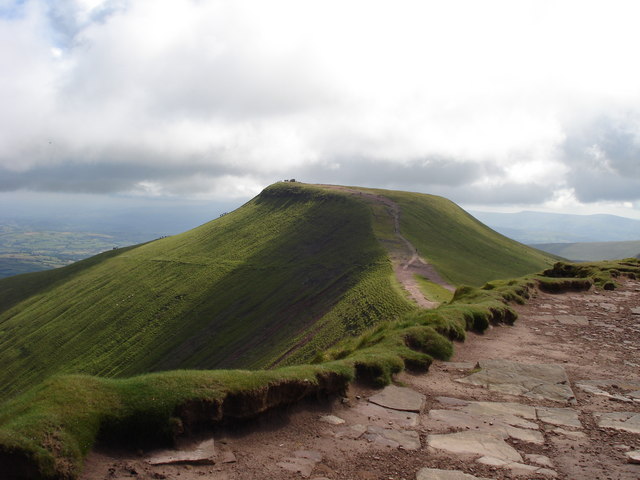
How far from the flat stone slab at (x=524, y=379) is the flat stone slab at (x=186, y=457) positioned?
24.8ft

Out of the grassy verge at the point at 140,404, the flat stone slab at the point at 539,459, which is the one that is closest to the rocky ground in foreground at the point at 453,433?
the flat stone slab at the point at 539,459

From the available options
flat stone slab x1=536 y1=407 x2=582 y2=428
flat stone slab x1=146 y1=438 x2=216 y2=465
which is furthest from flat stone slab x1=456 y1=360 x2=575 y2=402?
flat stone slab x1=146 y1=438 x2=216 y2=465

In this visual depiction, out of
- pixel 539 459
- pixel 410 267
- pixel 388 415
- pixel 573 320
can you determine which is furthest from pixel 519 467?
pixel 410 267

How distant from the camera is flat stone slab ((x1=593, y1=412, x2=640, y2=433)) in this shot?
358 inches

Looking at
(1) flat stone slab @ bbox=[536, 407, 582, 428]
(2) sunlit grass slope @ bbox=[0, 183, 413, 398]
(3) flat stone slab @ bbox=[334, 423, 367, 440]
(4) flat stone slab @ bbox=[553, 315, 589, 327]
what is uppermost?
(4) flat stone slab @ bbox=[553, 315, 589, 327]

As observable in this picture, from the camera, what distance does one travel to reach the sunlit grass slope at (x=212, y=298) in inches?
2896

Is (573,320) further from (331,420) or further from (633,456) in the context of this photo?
(331,420)

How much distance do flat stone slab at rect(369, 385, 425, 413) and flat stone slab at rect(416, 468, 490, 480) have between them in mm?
2811

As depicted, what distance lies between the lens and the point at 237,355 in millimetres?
72000

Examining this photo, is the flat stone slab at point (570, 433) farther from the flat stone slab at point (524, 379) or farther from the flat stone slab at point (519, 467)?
the flat stone slab at point (524, 379)

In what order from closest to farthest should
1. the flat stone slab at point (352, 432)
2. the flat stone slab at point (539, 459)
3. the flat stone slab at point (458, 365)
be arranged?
the flat stone slab at point (539, 459) < the flat stone slab at point (352, 432) < the flat stone slab at point (458, 365)

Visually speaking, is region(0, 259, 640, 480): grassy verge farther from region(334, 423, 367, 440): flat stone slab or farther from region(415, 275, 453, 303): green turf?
region(415, 275, 453, 303): green turf

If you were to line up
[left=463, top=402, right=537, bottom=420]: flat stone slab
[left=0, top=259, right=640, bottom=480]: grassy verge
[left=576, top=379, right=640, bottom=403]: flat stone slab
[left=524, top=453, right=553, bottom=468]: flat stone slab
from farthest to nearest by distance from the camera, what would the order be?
1. [left=576, top=379, right=640, bottom=403]: flat stone slab
2. [left=463, top=402, right=537, bottom=420]: flat stone slab
3. [left=524, top=453, right=553, bottom=468]: flat stone slab
4. [left=0, top=259, right=640, bottom=480]: grassy verge

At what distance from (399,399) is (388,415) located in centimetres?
107
